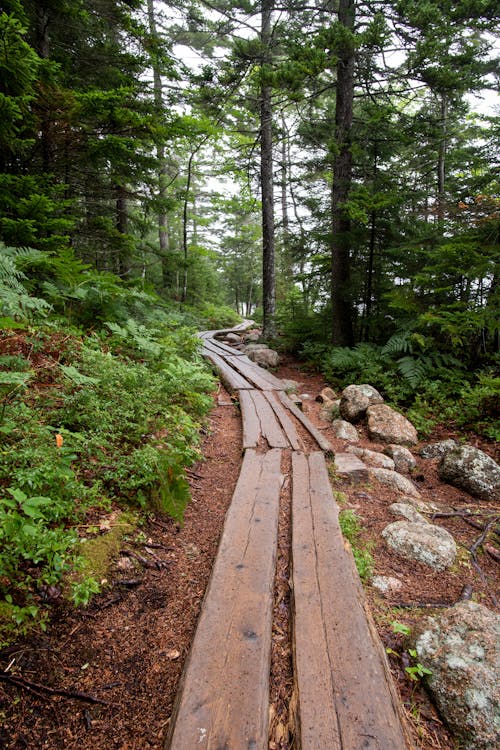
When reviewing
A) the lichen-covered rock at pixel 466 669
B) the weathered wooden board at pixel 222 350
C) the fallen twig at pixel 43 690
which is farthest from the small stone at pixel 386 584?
the weathered wooden board at pixel 222 350

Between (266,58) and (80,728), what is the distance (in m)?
14.4

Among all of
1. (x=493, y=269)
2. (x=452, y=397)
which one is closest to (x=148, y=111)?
(x=493, y=269)

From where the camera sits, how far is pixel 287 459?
4.46 metres

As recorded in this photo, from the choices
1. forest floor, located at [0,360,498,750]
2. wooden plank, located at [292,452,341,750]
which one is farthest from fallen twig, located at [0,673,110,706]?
wooden plank, located at [292,452,341,750]

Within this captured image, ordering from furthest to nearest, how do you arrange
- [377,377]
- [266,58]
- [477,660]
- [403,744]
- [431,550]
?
[266,58] → [377,377] → [431,550] → [477,660] → [403,744]

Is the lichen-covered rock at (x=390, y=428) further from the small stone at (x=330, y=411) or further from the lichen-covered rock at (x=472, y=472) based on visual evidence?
the lichen-covered rock at (x=472, y=472)

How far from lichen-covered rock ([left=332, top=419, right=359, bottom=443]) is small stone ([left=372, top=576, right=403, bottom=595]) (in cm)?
312

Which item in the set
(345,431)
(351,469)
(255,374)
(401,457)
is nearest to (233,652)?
(351,469)

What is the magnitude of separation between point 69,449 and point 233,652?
179 cm

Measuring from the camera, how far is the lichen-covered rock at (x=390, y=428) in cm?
577

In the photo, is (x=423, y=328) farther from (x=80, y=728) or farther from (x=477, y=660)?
(x=80, y=728)

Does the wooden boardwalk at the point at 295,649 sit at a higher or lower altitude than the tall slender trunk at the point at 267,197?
lower

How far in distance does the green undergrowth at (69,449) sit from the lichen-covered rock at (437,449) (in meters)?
3.64

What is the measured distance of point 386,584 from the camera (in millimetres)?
2654
